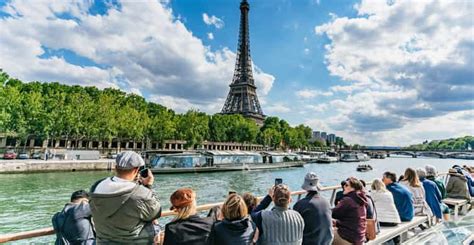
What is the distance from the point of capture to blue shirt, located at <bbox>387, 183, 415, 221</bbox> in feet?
19.0

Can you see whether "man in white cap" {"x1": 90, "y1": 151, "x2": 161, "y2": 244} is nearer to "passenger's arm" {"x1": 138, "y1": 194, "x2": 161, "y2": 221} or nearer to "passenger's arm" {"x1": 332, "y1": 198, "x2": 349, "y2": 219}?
"passenger's arm" {"x1": 138, "y1": 194, "x2": 161, "y2": 221}

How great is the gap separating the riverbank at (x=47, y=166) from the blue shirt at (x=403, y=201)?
32043 mm

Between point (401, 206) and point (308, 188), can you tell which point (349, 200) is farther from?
point (401, 206)

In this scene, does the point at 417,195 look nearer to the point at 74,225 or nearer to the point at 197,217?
the point at 197,217

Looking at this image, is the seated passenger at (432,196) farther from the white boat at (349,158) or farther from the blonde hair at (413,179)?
the white boat at (349,158)

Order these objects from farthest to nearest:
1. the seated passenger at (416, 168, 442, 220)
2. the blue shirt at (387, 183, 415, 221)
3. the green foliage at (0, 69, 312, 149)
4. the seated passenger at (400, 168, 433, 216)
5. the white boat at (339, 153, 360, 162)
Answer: the white boat at (339, 153, 360, 162) < the green foliage at (0, 69, 312, 149) < the seated passenger at (416, 168, 442, 220) < the seated passenger at (400, 168, 433, 216) < the blue shirt at (387, 183, 415, 221)

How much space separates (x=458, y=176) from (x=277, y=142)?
314ft

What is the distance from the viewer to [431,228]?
6211 mm

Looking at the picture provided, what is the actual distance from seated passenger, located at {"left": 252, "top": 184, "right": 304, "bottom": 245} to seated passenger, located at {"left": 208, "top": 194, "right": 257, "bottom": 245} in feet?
1.21

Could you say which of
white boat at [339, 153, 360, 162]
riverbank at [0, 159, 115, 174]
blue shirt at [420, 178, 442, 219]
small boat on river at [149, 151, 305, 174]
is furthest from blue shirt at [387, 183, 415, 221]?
white boat at [339, 153, 360, 162]

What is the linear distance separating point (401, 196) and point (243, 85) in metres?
94.0

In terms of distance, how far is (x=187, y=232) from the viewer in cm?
279

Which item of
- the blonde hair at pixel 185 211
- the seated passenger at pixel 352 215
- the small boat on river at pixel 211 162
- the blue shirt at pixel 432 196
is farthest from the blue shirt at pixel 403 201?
the small boat on river at pixel 211 162

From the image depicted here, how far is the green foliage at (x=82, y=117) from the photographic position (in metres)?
41.2
